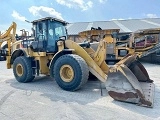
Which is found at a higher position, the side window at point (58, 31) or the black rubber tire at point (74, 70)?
the side window at point (58, 31)

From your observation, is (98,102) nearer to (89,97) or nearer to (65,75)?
(89,97)

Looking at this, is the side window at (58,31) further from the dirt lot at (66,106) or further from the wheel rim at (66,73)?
the dirt lot at (66,106)

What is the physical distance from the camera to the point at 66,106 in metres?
4.18

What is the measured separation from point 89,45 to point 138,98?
2.76 metres

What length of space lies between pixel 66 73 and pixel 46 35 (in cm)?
171

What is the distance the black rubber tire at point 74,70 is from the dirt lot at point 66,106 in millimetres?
231

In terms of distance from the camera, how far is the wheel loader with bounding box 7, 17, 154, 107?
14.2ft

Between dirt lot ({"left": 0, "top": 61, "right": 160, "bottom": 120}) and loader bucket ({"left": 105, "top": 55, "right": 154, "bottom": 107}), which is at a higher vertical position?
loader bucket ({"left": 105, "top": 55, "right": 154, "bottom": 107})

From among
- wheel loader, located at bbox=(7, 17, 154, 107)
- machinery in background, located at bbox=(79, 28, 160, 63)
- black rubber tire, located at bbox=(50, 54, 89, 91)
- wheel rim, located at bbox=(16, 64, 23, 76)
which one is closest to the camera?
wheel loader, located at bbox=(7, 17, 154, 107)

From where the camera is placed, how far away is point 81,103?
14.3ft

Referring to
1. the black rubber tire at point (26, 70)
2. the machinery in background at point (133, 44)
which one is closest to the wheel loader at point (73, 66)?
the black rubber tire at point (26, 70)

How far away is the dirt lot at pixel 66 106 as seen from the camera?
3613 millimetres

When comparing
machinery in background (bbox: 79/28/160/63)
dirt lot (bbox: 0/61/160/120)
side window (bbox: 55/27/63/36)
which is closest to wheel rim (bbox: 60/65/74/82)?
dirt lot (bbox: 0/61/160/120)

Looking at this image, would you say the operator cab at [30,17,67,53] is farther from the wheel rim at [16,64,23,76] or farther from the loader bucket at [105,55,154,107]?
the loader bucket at [105,55,154,107]
